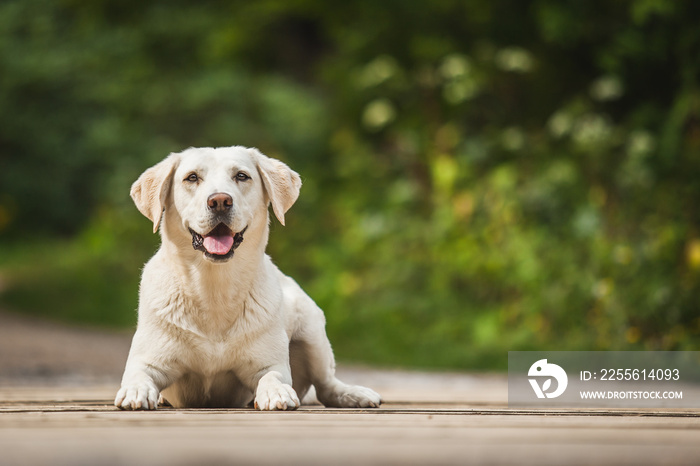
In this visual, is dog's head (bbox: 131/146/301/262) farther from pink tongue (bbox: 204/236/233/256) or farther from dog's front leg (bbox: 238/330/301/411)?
dog's front leg (bbox: 238/330/301/411)

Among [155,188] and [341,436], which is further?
[155,188]

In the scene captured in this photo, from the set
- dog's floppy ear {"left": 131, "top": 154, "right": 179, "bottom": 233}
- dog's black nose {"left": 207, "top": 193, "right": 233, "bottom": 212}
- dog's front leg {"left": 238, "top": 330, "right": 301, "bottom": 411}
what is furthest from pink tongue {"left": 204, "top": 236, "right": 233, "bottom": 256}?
dog's front leg {"left": 238, "top": 330, "right": 301, "bottom": 411}

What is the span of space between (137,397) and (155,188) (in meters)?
1.01

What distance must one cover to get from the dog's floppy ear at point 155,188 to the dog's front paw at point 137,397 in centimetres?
75

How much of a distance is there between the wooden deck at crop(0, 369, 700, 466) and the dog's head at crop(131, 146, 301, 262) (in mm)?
789

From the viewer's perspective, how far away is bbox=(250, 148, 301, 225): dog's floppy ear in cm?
425

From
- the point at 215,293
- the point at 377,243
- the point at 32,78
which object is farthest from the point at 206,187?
the point at 32,78

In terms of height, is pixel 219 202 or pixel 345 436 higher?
pixel 219 202

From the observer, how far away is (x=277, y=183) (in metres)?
4.32

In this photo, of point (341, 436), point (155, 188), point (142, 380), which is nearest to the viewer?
point (341, 436)

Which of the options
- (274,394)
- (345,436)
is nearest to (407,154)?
(274,394)

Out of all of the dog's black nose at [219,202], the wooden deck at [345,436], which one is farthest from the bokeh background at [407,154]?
the dog's black nose at [219,202]

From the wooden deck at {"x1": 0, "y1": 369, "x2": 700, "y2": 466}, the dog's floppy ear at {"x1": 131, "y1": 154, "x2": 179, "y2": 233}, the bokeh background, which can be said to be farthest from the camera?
the bokeh background

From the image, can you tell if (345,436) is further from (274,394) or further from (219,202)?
(219,202)
